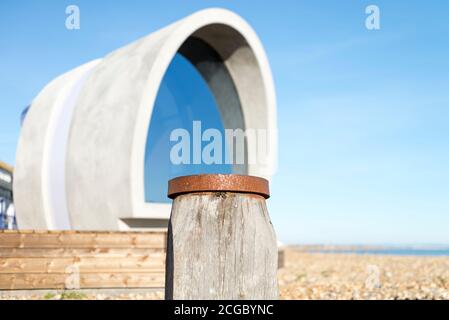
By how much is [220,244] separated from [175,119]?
33.2 feet

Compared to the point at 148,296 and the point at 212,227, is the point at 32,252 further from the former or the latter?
the point at 212,227

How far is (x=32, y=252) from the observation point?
6996mm

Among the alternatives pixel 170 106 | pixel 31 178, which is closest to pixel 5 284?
pixel 31 178

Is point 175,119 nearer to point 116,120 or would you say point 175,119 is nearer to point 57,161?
point 116,120

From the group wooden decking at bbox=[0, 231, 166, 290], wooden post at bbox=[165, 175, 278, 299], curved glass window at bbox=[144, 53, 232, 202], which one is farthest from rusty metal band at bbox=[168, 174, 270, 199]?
curved glass window at bbox=[144, 53, 232, 202]

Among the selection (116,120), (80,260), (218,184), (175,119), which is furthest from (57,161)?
(218,184)

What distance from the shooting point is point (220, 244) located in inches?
67.0

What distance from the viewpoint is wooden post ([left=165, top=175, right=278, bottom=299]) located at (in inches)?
67.0

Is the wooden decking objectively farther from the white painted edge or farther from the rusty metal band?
the rusty metal band

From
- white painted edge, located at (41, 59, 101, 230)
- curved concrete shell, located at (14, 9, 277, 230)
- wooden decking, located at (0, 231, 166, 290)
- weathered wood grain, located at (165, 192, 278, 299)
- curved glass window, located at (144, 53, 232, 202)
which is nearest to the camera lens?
weathered wood grain, located at (165, 192, 278, 299)

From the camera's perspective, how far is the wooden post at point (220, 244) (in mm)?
1701

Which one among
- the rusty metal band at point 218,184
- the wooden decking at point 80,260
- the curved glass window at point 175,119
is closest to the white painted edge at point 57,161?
the curved glass window at point 175,119

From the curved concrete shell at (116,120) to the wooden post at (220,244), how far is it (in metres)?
7.22

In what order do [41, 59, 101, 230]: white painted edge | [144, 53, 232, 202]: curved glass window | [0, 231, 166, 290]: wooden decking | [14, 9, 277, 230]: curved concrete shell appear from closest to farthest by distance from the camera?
[0, 231, 166, 290]: wooden decking, [14, 9, 277, 230]: curved concrete shell, [41, 59, 101, 230]: white painted edge, [144, 53, 232, 202]: curved glass window
